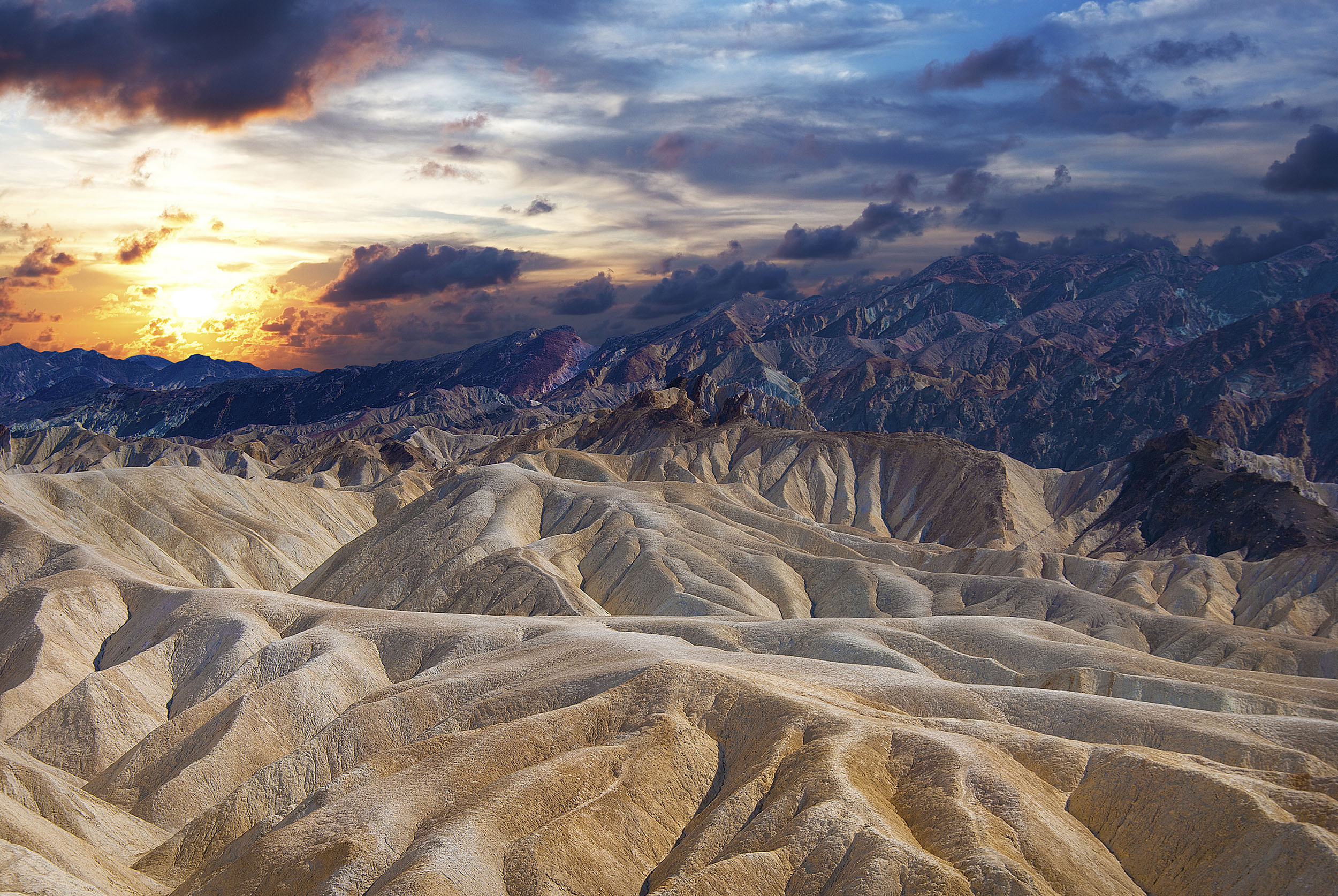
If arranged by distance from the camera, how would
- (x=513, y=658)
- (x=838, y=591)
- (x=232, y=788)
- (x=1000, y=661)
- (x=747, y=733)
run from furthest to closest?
(x=838, y=591)
(x=1000, y=661)
(x=513, y=658)
(x=232, y=788)
(x=747, y=733)

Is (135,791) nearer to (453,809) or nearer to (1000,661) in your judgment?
(453,809)

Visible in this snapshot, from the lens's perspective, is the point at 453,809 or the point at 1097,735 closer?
the point at 453,809

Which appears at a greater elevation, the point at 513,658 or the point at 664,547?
the point at 513,658

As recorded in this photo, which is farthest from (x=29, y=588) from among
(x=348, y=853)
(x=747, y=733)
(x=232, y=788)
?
→ (x=747, y=733)

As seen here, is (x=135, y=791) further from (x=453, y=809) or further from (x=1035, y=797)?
(x=1035, y=797)

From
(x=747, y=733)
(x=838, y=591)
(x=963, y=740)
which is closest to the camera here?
(x=963, y=740)

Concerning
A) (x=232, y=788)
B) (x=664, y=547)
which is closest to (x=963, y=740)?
(x=232, y=788)

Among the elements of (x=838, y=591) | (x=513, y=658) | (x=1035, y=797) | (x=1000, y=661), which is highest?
(x=1035, y=797)
